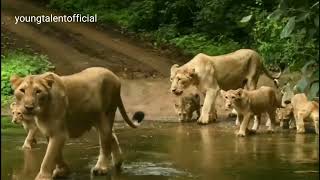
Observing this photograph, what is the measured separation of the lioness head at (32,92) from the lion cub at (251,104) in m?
5.06

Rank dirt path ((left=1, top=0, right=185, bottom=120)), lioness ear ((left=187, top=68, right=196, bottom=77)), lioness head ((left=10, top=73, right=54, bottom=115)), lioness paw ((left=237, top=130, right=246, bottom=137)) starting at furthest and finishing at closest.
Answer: dirt path ((left=1, top=0, right=185, bottom=120))
lioness ear ((left=187, top=68, right=196, bottom=77))
lioness paw ((left=237, top=130, right=246, bottom=137))
lioness head ((left=10, top=73, right=54, bottom=115))

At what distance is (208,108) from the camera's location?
13789 mm

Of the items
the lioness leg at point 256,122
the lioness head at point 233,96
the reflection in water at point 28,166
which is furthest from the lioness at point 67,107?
the lioness leg at point 256,122

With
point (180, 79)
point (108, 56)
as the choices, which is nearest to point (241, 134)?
point (180, 79)

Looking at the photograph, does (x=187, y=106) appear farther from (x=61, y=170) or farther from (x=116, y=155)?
(x=61, y=170)

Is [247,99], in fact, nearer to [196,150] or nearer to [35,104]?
[196,150]

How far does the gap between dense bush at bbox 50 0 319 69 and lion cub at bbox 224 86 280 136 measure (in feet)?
14.4

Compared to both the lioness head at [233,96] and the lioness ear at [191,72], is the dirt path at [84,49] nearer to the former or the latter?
the lioness ear at [191,72]

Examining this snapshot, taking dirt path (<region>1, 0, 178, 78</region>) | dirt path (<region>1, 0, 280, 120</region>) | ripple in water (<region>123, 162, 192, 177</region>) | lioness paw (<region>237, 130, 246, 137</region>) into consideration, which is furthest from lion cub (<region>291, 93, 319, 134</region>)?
dirt path (<region>1, 0, 178, 78</region>)

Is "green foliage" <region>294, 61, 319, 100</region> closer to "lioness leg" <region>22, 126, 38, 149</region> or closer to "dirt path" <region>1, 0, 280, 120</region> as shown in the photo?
"lioness leg" <region>22, 126, 38, 149</region>

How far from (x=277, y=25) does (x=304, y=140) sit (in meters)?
7.98

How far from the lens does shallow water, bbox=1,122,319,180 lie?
25.9 feet

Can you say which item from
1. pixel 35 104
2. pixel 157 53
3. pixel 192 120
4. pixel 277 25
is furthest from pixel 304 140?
pixel 157 53

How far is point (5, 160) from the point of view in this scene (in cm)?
887
